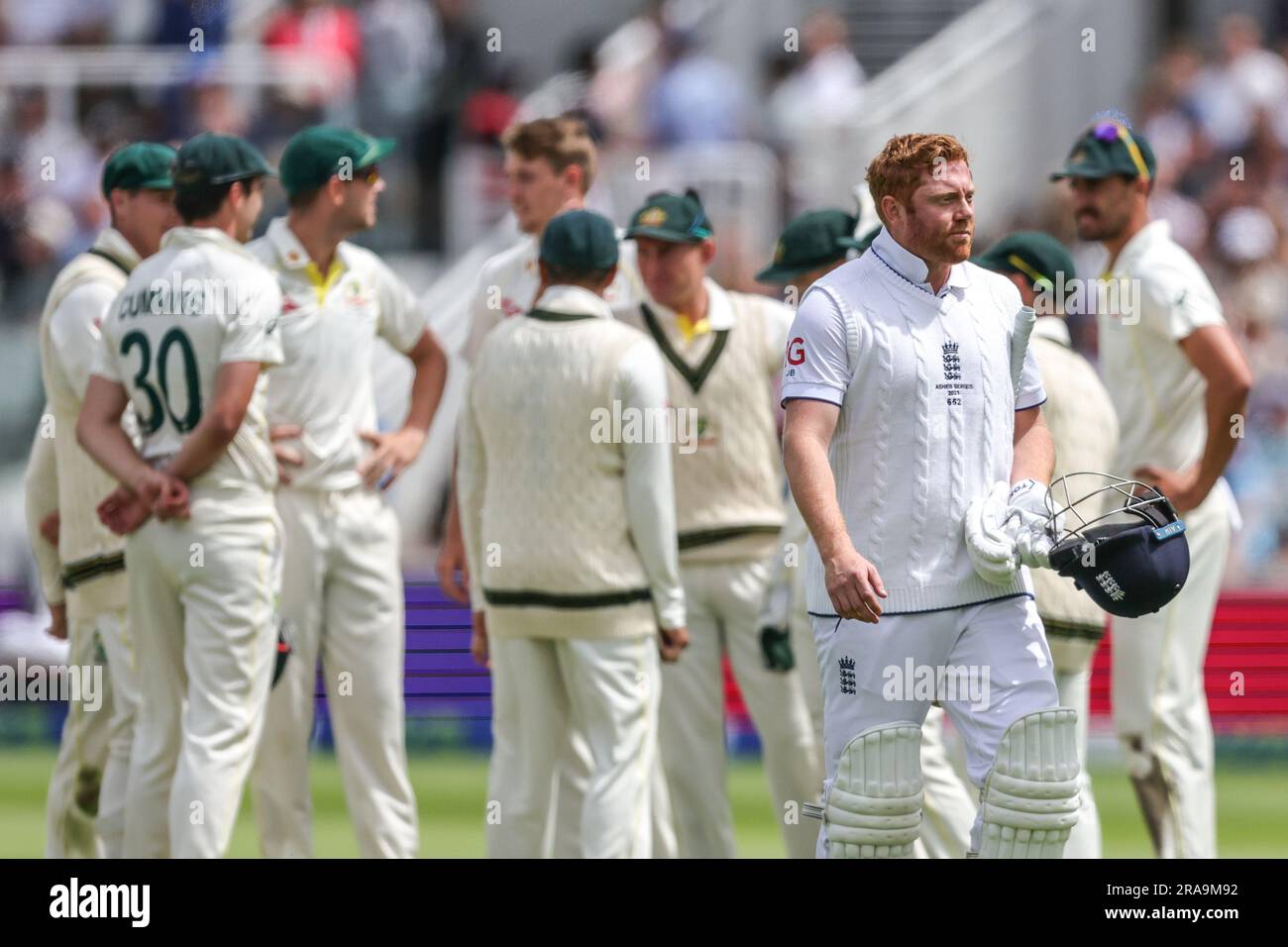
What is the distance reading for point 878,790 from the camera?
555cm

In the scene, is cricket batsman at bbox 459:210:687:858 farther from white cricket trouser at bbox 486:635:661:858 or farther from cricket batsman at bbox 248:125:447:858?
cricket batsman at bbox 248:125:447:858

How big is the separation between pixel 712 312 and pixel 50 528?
8.29ft

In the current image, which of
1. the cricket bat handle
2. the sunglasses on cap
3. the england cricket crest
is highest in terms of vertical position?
→ the sunglasses on cap

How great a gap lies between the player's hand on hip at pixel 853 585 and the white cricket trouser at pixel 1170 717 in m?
2.61

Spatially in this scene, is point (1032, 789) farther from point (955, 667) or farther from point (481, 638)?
point (481, 638)

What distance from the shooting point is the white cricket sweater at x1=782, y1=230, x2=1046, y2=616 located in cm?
554

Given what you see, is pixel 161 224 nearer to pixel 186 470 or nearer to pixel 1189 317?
pixel 186 470

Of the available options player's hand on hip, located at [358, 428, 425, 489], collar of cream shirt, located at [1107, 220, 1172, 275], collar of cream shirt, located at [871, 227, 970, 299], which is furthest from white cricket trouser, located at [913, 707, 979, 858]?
player's hand on hip, located at [358, 428, 425, 489]

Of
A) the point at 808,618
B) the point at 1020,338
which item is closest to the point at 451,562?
the point at 808,618

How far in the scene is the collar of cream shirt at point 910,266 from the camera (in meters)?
5.63

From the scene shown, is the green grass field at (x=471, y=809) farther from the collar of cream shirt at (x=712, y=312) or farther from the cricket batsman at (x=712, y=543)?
the collar of cream shirt at (x=712, y=312)

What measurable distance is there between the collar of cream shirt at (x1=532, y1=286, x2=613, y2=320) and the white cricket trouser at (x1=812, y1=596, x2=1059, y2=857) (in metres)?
1.87

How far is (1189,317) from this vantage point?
756 centimetres
